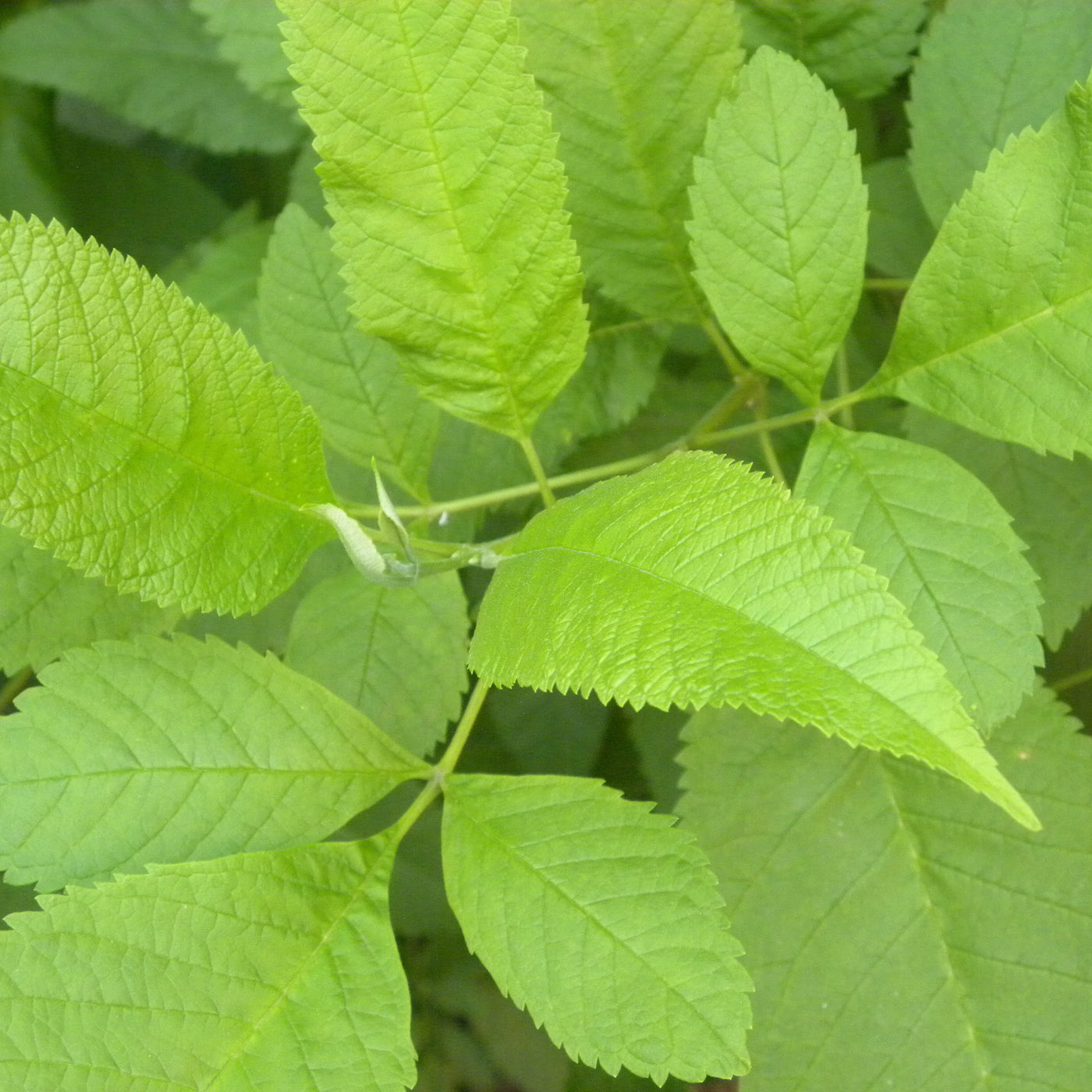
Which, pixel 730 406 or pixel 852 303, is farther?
pixel 730 406

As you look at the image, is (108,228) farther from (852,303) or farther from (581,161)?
(852,303)

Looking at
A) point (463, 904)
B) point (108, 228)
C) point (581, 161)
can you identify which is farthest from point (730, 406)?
point (108, 228)

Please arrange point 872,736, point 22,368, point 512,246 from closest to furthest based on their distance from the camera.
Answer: point 872,736 → point 22,368 → point 512,246

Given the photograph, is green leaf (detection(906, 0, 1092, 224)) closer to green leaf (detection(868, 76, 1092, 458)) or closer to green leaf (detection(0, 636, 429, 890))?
green leaf (detection(868, 76, 1092, 458))

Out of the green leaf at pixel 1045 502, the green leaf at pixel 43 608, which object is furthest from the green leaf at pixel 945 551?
the green leaf at pixel 43 608

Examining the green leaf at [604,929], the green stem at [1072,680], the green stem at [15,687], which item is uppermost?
the green leaf at [604,929]

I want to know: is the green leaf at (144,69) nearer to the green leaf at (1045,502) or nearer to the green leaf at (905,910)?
the green leaf at (1045,502)

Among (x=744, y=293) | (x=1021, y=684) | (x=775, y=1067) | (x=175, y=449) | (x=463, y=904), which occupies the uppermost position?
(x=744, y=293)
